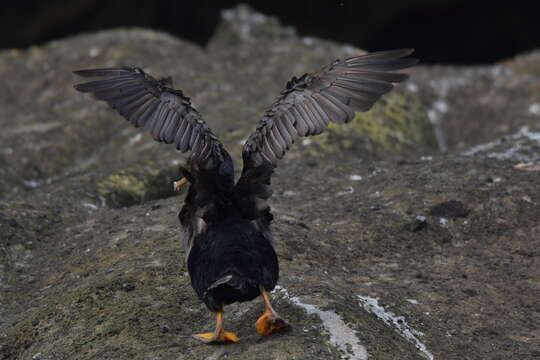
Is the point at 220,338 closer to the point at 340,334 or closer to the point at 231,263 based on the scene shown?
the point at 231,263

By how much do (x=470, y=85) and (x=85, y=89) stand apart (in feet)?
32.3

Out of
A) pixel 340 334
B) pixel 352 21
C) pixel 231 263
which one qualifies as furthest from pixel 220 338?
pixel 352 21

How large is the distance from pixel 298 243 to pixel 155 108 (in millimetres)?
1784

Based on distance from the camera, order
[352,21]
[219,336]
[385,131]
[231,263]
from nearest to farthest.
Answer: [231,263] → [219,336] → [385,131] → [352,21]

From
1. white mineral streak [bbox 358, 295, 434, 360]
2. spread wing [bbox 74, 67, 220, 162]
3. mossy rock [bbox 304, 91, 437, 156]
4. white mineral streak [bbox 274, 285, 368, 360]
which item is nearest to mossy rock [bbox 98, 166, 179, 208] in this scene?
mossy rock [bbox 304, 91, 437, 156]

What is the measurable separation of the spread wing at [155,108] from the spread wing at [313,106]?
284 millimetres

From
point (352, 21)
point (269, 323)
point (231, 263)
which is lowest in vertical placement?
point (269, 323)

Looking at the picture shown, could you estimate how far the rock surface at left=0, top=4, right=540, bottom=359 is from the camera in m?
5.28

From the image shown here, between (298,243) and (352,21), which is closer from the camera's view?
(298,243)

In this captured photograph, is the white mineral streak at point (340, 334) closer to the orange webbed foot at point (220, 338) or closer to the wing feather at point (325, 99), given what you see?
the orange webbed foot at point (220, 338)

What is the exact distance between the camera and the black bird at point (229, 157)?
4.87 m

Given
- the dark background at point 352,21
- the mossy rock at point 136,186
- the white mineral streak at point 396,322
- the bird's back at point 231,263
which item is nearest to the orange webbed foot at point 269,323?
the bird's back at point 231,263

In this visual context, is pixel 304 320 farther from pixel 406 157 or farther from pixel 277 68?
pixel 277 68

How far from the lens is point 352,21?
1997 cm
